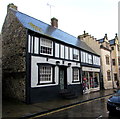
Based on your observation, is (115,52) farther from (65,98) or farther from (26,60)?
(26,60)

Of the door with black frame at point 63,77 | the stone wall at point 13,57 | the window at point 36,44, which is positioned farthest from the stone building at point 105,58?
the stone wall at point 13,57

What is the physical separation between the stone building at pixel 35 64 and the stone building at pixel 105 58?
886cm

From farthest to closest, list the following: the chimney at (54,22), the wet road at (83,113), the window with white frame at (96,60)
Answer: the window with white frame at (96,60), the chimney at (54,22), the wet road at (83,113)

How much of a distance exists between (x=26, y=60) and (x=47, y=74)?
8.73 ft

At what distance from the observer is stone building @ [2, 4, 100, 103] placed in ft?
35.5

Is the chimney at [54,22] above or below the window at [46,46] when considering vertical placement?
above

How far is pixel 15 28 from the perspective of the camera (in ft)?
41.9

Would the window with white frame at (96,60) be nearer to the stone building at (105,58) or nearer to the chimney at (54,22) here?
the stone building at (105,58)

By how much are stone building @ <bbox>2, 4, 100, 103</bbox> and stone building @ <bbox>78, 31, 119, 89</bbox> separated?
29.1 feet

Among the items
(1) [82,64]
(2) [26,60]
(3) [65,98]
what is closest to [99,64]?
(1) [82,64]

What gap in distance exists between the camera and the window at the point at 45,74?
1159 cm

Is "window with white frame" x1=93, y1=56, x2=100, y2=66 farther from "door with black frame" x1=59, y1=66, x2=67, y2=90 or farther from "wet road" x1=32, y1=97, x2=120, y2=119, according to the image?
"wet road" x1=32, y1=97, x2=120, y2=119

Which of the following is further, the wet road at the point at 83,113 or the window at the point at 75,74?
A: the window at the point at 75,74

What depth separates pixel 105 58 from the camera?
82.8 feet
